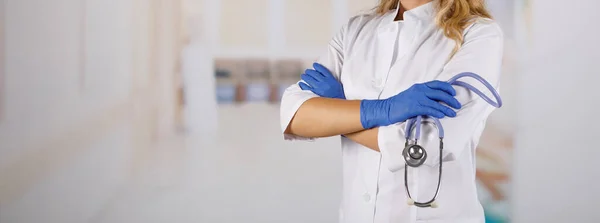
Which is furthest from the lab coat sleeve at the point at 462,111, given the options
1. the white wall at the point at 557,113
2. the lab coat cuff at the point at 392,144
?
the white wall at the point at 557,113

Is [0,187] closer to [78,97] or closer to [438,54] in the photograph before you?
[78,97]

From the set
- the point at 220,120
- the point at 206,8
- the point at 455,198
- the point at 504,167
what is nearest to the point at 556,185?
the point at 504,167

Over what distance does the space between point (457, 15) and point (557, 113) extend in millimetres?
1208

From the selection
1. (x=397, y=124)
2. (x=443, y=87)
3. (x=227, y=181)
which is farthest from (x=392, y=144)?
(x=227, y=181)

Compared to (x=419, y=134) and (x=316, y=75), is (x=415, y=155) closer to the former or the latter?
(x=419, y=134)

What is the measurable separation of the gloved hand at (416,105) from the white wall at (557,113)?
1.29m

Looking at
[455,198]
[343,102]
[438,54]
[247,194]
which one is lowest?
[247,194]

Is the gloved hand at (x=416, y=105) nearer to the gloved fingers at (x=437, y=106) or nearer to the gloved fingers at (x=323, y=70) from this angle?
the gloved fingers at (x=437, y=106)

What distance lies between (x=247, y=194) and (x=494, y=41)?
121 cm

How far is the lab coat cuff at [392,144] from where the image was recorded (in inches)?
45.5

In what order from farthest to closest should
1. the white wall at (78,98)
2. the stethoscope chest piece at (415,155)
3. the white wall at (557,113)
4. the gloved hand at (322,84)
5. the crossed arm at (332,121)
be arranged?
the white wall at (557,113) < the white wall at (78,98) < the gloved hand at (322,84) < the crossed arm at (332,121) < the stethoscope chest piece at (415,155)

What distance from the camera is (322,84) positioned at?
53.6 inches

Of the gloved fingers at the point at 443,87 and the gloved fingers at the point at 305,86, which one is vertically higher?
the gloved fingers at the point at 443,87

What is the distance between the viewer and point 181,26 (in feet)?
7.07
